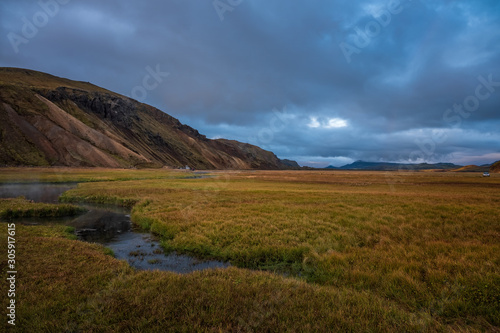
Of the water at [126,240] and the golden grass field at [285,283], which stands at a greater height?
the golden grass field at [285,283]

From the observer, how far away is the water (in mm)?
11618

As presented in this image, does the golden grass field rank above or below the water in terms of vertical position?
above

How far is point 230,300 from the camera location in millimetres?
7078

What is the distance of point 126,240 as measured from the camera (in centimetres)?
1578

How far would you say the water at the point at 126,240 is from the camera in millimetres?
11618

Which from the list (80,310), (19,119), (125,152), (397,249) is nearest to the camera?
(80,310)

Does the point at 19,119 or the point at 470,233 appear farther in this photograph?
the point at 19,119

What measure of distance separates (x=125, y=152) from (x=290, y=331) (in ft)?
519

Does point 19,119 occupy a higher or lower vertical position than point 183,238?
higher

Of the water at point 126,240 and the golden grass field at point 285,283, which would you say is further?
the water at point 126,240

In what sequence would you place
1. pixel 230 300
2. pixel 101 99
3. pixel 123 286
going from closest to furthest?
1. pixel 230 300
2. pixel 123 286
3. pixel 101 99

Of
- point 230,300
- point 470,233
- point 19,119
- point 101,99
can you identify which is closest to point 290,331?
point 230,300

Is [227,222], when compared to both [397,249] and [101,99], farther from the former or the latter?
[101,99]

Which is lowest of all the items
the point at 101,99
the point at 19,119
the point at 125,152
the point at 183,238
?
the point at 183,238
